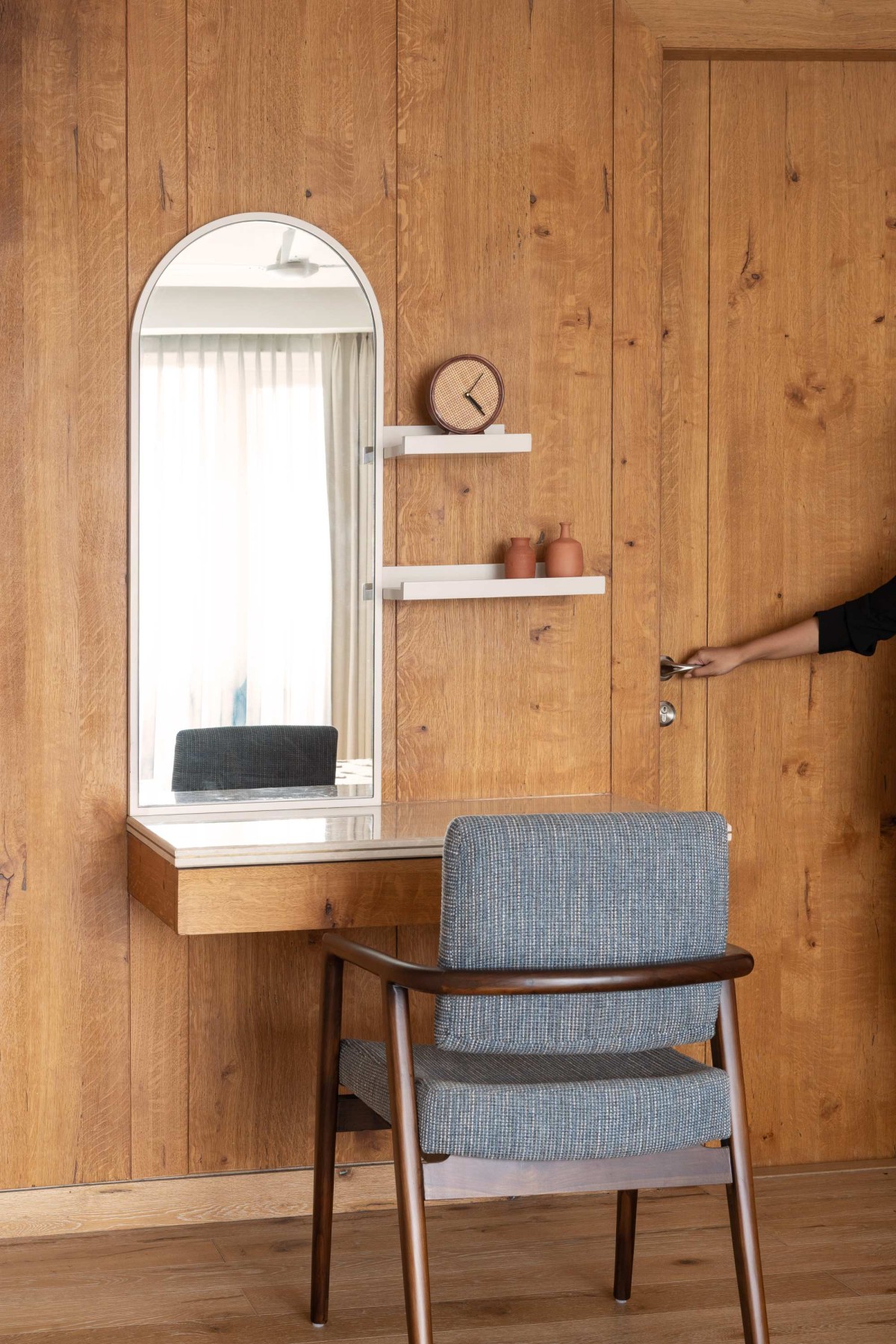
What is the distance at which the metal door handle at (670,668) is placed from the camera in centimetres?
325

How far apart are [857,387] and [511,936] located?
1911mm

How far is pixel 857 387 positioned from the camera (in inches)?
131

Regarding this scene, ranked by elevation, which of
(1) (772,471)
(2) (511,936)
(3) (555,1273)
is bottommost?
(3) (555,1273)

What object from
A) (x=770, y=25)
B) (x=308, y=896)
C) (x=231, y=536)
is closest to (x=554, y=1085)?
(x=308, y=896)

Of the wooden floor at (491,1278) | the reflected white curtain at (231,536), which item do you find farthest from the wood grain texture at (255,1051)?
the reflected white curtain at (231,536)

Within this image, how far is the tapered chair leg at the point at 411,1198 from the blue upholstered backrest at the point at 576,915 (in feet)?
0.28

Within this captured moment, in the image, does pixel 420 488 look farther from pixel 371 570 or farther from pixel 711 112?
pixel 711 112

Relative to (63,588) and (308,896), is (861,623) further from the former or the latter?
(63,588)

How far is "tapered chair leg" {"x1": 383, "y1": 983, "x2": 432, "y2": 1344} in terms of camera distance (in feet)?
6.57

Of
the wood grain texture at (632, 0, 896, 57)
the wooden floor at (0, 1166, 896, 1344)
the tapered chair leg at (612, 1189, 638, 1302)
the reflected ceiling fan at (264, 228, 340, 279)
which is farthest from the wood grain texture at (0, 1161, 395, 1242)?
the wood grain texture at (632, 0, 896, 57)

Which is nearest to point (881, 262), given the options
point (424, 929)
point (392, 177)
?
point (392, 177)

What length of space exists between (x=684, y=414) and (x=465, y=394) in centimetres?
59

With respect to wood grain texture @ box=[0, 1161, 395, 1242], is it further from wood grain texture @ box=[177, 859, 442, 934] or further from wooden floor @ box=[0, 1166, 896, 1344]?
wood grain texture @ box=[177, 859, 442, 934]

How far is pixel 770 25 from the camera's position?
3164 mm
